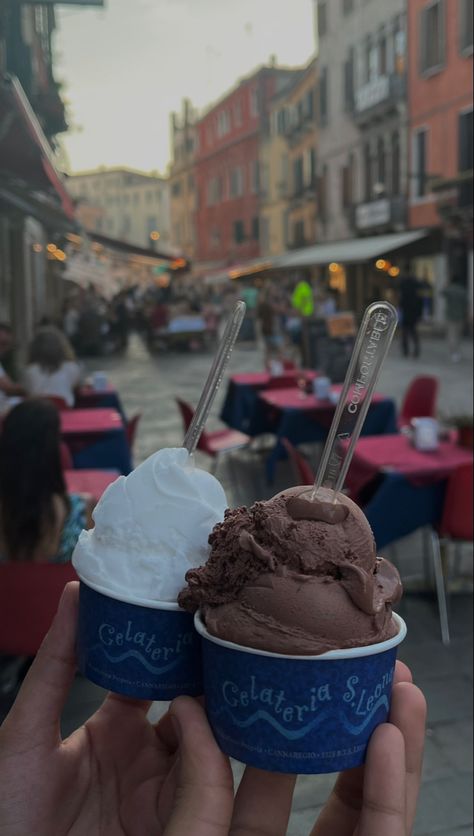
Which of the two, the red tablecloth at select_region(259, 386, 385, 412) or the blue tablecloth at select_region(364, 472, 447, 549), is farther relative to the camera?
the red tablecloth at select_region(259, 386, 385, 412)

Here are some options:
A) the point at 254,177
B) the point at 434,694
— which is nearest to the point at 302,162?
the point at 254,177

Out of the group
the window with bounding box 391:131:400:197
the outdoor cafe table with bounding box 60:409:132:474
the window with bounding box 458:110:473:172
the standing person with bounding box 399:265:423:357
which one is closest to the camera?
the outdoor cafe table with bounding box 60:409:132:474

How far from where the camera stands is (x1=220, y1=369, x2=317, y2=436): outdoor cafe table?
7.27 m

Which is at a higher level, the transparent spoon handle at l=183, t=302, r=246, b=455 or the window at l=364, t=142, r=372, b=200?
the window at l=364, t=142, r=372, b=200

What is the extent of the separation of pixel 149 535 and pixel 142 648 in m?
0.16

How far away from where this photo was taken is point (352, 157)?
22516mm

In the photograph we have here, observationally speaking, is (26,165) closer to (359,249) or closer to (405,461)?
(405,461)

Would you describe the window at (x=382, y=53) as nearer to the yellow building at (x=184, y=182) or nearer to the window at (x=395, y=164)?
the window at (x=395, y=164)

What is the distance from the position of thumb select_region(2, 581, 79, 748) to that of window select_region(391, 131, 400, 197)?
18914 millimetres

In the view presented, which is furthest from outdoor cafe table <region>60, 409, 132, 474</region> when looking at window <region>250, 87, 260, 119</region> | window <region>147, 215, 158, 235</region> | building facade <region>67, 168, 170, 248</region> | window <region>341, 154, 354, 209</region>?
window <region>147, 215, 158, 235</region>

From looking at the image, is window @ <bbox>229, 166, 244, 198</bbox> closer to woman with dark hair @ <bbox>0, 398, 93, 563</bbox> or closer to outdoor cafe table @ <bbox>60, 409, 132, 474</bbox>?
outdoor cafe table @ <bbox>60, 409, 132, 474</bbox>

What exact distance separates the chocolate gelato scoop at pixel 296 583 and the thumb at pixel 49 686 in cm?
23

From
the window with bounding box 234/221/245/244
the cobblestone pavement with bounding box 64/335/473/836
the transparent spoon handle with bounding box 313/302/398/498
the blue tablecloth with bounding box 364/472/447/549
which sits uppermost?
the window with bounding box 234/221/245/244

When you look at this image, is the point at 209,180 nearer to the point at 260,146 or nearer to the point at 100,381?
the point at 260,146
